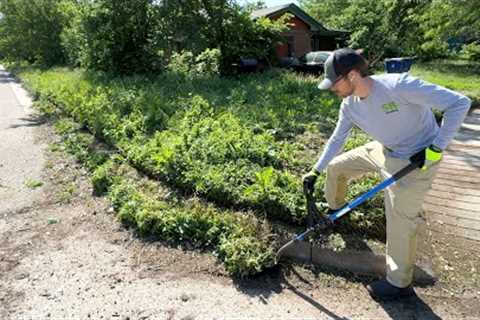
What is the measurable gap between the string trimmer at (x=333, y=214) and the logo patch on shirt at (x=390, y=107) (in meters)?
0.40

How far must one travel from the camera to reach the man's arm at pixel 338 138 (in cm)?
329

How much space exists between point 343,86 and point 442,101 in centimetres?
65

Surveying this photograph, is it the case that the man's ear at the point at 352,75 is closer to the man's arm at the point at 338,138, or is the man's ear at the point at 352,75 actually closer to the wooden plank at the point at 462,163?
the man's arm at the point at 338,138

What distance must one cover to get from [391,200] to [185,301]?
1819 millimetres

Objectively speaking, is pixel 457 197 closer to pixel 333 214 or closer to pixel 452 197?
pixel 452 197

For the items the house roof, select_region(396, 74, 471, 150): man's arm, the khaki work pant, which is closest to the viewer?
select_region(396, 74, 471, 150): man's arm

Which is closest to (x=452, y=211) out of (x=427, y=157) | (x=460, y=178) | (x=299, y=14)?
(x=460, y=178)

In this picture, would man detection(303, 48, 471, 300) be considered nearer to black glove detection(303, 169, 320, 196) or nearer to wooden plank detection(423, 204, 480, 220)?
black glove detection(303, 169, 320, 196)

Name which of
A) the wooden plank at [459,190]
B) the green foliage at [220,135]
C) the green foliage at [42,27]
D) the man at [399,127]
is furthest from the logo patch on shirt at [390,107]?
the green foliage at [42,27]

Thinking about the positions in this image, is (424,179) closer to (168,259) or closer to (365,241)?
(365,241)

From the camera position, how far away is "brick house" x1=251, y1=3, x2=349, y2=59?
955 inches

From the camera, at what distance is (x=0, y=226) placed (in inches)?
185

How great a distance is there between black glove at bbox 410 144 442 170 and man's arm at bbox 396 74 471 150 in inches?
1.5

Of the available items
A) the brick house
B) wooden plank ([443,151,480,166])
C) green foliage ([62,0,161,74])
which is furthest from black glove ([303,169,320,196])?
the brick house
